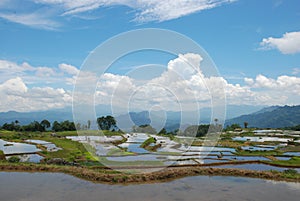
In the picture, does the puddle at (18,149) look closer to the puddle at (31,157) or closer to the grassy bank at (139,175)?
the puddle at (31,157)

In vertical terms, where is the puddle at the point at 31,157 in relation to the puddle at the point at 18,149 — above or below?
below

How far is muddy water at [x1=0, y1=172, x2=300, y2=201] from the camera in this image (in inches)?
510

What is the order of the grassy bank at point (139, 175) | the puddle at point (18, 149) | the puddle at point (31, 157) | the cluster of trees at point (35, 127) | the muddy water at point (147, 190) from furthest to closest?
the cluster of trees at point (35, 127) < the puddle at point (18, 149) < the puddle at point (31, 157) < the grassy bank at point (139, 175) < the muddy water at point (147, 190)

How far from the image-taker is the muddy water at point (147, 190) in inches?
510

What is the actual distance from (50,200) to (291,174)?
46.8ft

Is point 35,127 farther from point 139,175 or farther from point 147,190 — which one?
point 147,190

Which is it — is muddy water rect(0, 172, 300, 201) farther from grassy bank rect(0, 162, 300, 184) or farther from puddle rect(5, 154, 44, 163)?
puddle rect(5, 154, 44, 163)

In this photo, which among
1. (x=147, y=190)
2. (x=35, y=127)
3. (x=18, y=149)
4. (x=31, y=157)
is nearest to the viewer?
(x=147, y=190)

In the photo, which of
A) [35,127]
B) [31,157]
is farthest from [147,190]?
[35,127]

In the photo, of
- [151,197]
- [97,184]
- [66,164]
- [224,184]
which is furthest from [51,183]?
[224,184]

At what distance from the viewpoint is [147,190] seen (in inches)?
553

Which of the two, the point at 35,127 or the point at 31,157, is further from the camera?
the point at 35,127

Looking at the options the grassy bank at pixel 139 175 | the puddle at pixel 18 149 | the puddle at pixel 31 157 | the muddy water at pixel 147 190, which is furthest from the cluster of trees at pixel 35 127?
the muddy water at pixel 147 190

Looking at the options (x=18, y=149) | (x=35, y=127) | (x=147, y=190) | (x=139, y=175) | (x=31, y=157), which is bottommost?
(x=147, y=190)
